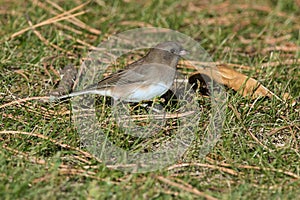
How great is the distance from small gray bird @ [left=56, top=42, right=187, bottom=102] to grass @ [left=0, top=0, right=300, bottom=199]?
26cm

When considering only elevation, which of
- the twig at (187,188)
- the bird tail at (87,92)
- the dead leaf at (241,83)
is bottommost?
the twig at (187,188)

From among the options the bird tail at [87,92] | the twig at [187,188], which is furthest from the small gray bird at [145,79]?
the twig at [187,188]

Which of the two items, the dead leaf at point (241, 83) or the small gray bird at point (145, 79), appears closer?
the small gray bird at point (145, 79)

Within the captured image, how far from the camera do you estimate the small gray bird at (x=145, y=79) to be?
10.5 ft

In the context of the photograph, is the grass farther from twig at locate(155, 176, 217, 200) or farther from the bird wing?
the bird wing

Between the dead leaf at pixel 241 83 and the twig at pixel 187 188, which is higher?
the dead leaf at pixel 241 83

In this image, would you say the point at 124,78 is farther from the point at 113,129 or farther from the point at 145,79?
the point at 113,129

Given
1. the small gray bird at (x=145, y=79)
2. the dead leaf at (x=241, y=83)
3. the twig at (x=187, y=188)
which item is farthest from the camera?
the dead leaf at (x=241, y=83)

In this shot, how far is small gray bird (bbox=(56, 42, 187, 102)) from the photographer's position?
10.5 ft

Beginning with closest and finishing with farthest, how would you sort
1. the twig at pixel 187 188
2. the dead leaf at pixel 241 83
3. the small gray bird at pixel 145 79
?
1. the twig at pixel 187 188
2. the small gray bird at pixel 145 79
3. the dead leaf at pixel 241 83

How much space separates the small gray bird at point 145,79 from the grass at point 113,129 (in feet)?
0.85

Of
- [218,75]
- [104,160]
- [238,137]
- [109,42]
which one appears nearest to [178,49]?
[218,75]

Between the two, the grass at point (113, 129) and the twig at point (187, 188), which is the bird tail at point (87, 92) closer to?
the grass at point (113, 129)

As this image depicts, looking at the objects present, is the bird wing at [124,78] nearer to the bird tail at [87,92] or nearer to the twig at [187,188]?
the bird tail at [87,92]
